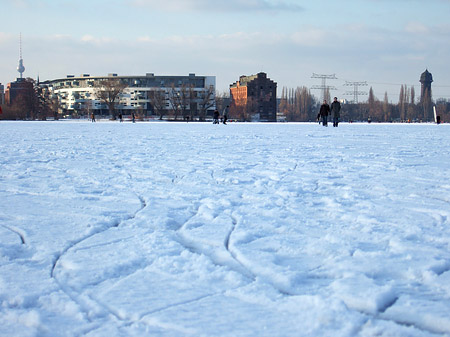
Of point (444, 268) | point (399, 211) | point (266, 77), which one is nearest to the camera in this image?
point (444, 268)

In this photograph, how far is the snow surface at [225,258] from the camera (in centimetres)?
186

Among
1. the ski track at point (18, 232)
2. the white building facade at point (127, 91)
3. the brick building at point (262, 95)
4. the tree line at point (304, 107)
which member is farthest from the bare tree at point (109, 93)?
the ski track at point (18, 232)

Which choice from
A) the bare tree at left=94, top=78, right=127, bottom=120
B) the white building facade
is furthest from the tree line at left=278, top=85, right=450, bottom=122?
the bare tree at left=94, top=78, right=127, bottom=120

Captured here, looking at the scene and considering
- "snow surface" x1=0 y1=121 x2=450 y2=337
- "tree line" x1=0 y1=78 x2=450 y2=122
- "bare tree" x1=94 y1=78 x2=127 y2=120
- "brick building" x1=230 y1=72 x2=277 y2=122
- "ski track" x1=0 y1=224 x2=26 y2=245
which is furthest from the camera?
"brick building" x1=230 y1=72 x2=277 y2=122

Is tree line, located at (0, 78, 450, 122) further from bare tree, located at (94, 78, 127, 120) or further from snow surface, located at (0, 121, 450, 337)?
snow surface, located at (0, 121, 450, 337)

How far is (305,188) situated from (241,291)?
2.93 meters

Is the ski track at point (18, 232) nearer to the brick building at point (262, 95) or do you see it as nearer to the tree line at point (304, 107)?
the tree line at point (304, 107)

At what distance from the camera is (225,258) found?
103 inches

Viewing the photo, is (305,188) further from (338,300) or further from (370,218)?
(338,300)

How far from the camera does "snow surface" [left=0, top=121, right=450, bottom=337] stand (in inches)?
73.3

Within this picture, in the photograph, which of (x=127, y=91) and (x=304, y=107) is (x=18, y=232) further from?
(x=304, y=107)

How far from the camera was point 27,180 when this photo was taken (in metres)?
5.64

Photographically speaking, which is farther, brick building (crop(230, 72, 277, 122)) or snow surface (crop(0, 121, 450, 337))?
brick building (crop(230, 72, 277, 122))

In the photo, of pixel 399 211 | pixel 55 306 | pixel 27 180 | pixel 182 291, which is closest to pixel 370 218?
pixel 399 211
